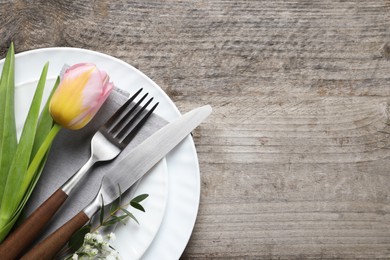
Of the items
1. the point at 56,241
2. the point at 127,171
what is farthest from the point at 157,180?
Answer: the point at 56,241

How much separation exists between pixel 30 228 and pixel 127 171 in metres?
0.14

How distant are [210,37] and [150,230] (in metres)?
0.32

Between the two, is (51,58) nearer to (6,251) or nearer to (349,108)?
(6,251)

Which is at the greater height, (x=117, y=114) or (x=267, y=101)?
(x=117, y=114)

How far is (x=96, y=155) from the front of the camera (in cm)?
71

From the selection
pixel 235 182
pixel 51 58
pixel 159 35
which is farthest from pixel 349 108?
pixel 51 58

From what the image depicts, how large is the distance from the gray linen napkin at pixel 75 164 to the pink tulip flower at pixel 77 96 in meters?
0.04

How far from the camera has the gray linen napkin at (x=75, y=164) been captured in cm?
71

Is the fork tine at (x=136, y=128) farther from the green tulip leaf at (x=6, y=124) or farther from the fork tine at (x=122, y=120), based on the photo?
the green tulip leaf at (x=6, y=124)

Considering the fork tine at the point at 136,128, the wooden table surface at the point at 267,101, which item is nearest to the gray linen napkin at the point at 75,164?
the fork tine at the point at 136,128

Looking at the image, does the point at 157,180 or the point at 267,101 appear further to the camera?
the point at 267,101

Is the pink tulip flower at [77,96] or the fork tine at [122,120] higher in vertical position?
the pink tulip flower at [77,96]

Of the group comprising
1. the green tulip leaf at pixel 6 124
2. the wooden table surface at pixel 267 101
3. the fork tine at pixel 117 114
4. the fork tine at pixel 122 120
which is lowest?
the wooden table surface at pixel 267 101

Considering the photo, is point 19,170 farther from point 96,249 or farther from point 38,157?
point 96,249
